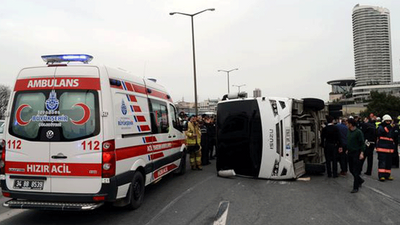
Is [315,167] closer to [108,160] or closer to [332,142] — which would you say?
[332,142]

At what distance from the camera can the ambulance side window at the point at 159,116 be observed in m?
6.25

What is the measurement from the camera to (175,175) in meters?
8.65

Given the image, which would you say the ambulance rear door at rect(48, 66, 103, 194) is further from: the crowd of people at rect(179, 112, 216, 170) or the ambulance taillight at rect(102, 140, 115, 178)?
the crowd of people at rect(179, 112, 216, 170)

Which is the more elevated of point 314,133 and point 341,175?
point 314,133

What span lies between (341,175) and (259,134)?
3.11m

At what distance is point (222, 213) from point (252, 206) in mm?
692

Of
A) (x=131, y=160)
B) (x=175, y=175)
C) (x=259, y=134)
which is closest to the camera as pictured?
(x=131, y=160)

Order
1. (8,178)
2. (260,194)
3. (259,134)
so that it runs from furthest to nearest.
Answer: (259,134), (260,194), (8,178)

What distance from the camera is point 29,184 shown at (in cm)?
443

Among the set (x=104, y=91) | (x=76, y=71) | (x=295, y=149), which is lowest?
(x=295, y=149)

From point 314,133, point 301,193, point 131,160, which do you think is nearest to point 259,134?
point 301,193

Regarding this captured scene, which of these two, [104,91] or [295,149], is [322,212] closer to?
[295,149]

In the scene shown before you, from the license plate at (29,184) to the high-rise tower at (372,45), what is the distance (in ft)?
544

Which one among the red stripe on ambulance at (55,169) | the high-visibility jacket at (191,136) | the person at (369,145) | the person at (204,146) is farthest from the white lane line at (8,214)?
the person at (369,145)
